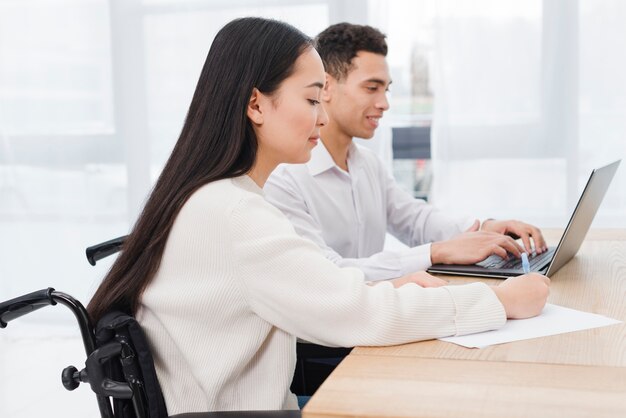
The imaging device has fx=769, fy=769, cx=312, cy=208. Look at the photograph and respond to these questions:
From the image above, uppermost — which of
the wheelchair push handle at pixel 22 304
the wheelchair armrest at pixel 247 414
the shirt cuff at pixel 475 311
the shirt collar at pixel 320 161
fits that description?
the shirt collar at pixel 320 161

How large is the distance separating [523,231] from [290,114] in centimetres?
83

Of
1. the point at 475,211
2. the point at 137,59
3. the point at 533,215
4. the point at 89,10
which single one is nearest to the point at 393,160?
the point at 475,211

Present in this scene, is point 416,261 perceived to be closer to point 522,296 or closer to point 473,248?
point 473,248

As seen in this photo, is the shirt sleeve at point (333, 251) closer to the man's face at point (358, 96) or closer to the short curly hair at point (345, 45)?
the man's face at point (358, 96)

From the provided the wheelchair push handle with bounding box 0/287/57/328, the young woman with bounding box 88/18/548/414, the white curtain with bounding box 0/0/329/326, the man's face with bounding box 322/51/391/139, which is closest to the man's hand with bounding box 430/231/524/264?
the young woman with bounding box 88/18/548/414

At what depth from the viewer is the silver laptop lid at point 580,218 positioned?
1.46 meters

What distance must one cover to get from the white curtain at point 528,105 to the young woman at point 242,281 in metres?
2.07

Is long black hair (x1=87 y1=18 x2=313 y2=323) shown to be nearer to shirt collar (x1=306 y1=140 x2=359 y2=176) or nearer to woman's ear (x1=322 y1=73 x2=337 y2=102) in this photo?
shirt collar (x1=306 y1=140 x2=359 y2=176)

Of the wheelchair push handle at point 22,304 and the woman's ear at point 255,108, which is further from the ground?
the woman's ear at point 255,108

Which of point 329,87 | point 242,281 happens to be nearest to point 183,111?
point 329,87

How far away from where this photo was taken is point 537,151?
3211 millimetres

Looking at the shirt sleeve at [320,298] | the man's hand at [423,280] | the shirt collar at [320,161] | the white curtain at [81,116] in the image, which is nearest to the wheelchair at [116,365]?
the shirt sleeve at [320,298]

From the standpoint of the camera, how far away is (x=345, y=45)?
2225mm

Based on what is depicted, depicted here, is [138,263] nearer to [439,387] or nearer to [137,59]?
[439,387]
